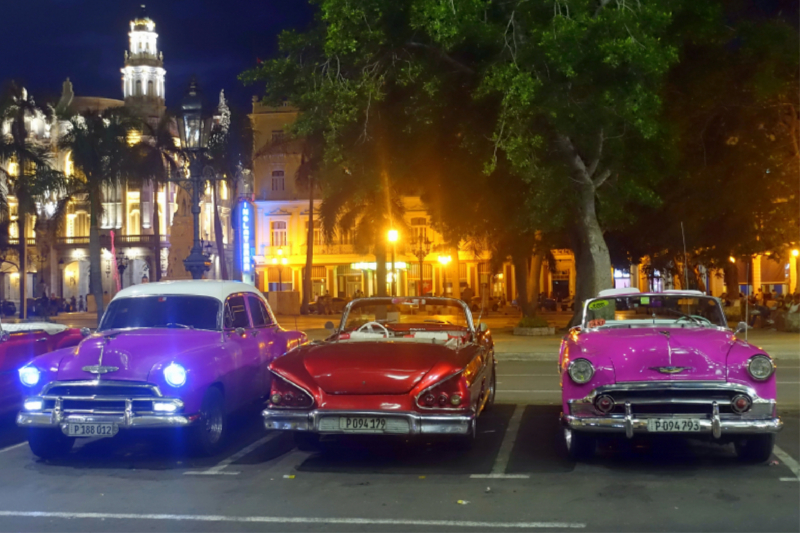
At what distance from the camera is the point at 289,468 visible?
8.15 meters

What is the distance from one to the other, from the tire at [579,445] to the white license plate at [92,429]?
4139mm

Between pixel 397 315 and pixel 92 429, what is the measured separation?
462cm

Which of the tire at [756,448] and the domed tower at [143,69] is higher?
the domed tower at [143,69]

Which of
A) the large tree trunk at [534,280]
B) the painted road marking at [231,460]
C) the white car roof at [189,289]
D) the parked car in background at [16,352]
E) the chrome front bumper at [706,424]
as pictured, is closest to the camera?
the chrome front bumper at [706,424]

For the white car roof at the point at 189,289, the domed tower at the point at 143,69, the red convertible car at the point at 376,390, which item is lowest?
the red convertible car at the point at 376,390

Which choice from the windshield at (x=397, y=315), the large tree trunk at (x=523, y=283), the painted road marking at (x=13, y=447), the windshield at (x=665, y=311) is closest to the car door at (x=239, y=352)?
the windshield at (x=397, y=315)

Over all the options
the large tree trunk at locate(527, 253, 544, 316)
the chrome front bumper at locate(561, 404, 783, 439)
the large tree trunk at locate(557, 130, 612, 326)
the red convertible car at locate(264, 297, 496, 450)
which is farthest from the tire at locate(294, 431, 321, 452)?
the large tree trunk at locate(527, 253, 544, 316)

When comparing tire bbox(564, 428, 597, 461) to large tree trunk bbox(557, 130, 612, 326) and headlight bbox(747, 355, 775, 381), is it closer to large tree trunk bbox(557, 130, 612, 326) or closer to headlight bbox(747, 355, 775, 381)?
headlight bbox(747, 355, 775, 381)

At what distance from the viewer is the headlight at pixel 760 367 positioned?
7.45 metres

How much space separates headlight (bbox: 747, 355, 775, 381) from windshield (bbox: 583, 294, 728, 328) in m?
1.55

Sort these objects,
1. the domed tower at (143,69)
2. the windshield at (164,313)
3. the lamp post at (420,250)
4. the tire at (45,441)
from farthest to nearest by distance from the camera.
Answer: the domed tower at (143,69) < the lamp post at (420,250) < the windshield at (164,313) < the tire at (45,441)

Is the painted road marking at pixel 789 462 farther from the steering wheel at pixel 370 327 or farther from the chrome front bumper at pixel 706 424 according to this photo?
the steering wheel at pixel 370 327

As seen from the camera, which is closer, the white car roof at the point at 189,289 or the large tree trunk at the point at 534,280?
the white car roof at the point at 189,289

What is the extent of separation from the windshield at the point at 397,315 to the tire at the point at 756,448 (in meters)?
3.38
